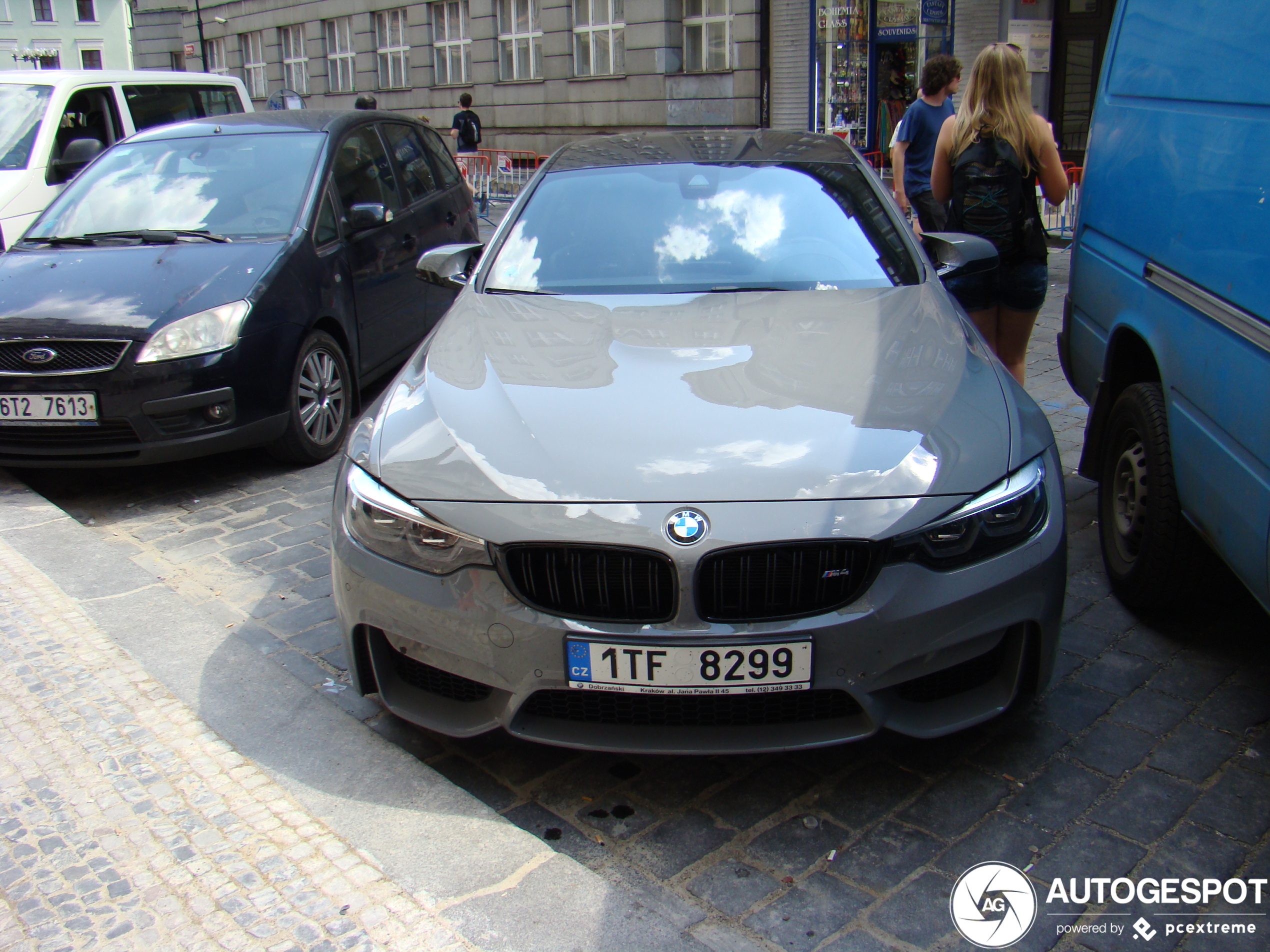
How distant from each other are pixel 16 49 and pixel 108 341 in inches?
2906

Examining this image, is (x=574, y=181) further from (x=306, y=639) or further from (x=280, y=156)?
(x=280, y=156)

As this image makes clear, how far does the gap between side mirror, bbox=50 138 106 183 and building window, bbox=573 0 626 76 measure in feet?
56.4

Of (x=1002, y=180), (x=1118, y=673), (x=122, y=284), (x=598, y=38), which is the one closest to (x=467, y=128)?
(x=598, y=38)

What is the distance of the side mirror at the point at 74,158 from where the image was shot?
8367 millimetres

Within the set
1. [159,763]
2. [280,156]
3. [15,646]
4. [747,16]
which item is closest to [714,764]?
[159,763]

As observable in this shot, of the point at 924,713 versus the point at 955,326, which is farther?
the point at 955,326

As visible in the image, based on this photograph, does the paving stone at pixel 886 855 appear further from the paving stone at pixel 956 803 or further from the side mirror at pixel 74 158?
the side mirror at pixel 74 158

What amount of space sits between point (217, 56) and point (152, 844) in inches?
1764

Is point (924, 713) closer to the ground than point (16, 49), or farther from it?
closer to the ground

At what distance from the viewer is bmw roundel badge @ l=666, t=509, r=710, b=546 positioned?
242 centimetres

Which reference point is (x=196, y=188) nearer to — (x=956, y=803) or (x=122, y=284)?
(x=122, y=284)

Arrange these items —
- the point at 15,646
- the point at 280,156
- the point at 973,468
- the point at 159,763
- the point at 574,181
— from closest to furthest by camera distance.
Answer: the point at 973,468 < the point at 159,763 < the point at 15,646 < the point at 574,181 < the point at 280,156

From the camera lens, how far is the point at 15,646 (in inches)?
137

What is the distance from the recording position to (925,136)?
23.1ft
